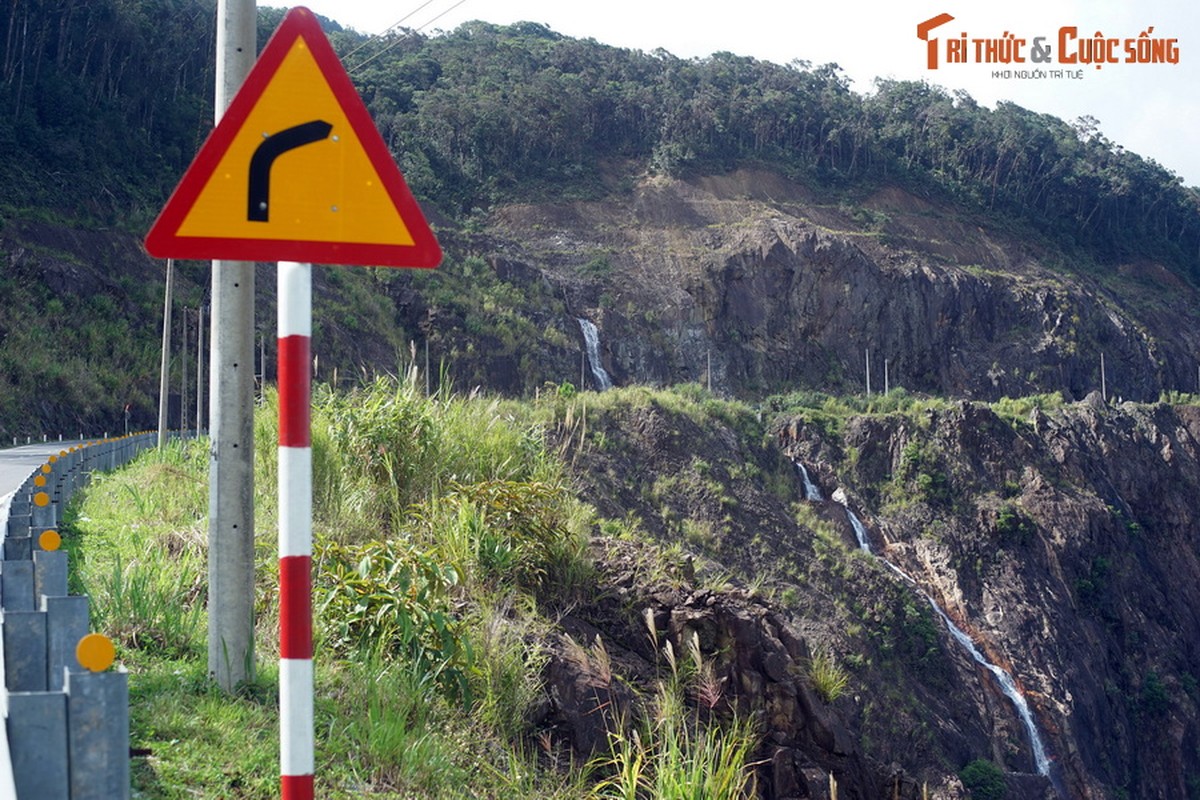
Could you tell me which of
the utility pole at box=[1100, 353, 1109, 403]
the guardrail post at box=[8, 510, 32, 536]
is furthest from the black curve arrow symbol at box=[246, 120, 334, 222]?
the utility pole at box=[1100, 353, 1109, 403]

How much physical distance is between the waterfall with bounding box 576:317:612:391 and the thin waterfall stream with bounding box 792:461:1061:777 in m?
11.6

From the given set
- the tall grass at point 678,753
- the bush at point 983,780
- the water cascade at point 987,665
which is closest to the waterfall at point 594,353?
the water cascade at point 987,665

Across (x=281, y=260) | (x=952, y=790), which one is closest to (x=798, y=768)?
(x=281, y=260)

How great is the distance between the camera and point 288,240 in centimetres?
298

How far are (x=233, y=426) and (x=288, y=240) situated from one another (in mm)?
2476

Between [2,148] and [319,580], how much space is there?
4294 centimetres

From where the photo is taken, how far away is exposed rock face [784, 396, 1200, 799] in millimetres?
33406

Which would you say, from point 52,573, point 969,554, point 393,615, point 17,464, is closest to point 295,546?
point 52,573

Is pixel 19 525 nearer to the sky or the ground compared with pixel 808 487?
nearer to the sky

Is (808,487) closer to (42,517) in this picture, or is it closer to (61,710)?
(42,517)

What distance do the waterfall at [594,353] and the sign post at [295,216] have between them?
4386cm

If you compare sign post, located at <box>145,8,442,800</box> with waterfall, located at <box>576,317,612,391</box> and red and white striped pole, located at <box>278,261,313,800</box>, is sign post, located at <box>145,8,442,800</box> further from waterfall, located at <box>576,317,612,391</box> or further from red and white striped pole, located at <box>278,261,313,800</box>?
waterfall, located at <box>576,317,612,391</box>

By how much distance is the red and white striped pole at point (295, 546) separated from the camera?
2885mm

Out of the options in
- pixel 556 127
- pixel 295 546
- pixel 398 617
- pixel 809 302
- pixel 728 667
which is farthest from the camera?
pixel 556 127
